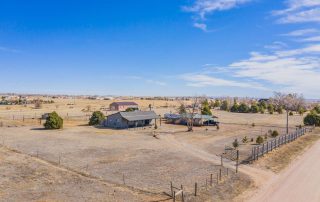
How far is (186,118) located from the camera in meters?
79.6

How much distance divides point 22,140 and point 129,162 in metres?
22.8

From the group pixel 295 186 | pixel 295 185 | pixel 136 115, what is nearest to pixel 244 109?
pixel 136 115

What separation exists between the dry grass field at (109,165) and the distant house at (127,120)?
33.0 feet

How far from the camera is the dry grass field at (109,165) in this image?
2623cm

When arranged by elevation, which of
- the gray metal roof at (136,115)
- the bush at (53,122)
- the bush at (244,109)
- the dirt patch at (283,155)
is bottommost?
the dirt patch at (283,155)

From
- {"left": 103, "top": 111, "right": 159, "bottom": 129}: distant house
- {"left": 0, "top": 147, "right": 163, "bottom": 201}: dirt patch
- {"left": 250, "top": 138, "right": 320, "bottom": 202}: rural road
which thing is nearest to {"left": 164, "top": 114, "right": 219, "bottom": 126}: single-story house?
{"left": 103, "top": 111, "right": 159, "bottom": 129}: distant house

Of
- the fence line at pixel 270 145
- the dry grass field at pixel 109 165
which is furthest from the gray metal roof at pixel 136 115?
the fence line at pixel 270 145

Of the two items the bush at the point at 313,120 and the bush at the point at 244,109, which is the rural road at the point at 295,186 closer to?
the bush at the point at 313,120

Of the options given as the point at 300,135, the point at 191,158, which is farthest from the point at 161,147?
the point at 300,135

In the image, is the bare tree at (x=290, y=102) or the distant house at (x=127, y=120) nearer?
the distant house at (x=127, y=120)

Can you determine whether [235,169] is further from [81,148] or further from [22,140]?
[22,140]

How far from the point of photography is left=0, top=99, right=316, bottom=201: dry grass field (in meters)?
26.2

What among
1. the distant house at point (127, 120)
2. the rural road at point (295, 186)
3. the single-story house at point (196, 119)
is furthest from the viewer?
the single-story house at point (196, 119)

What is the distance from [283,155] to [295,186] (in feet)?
45.6
